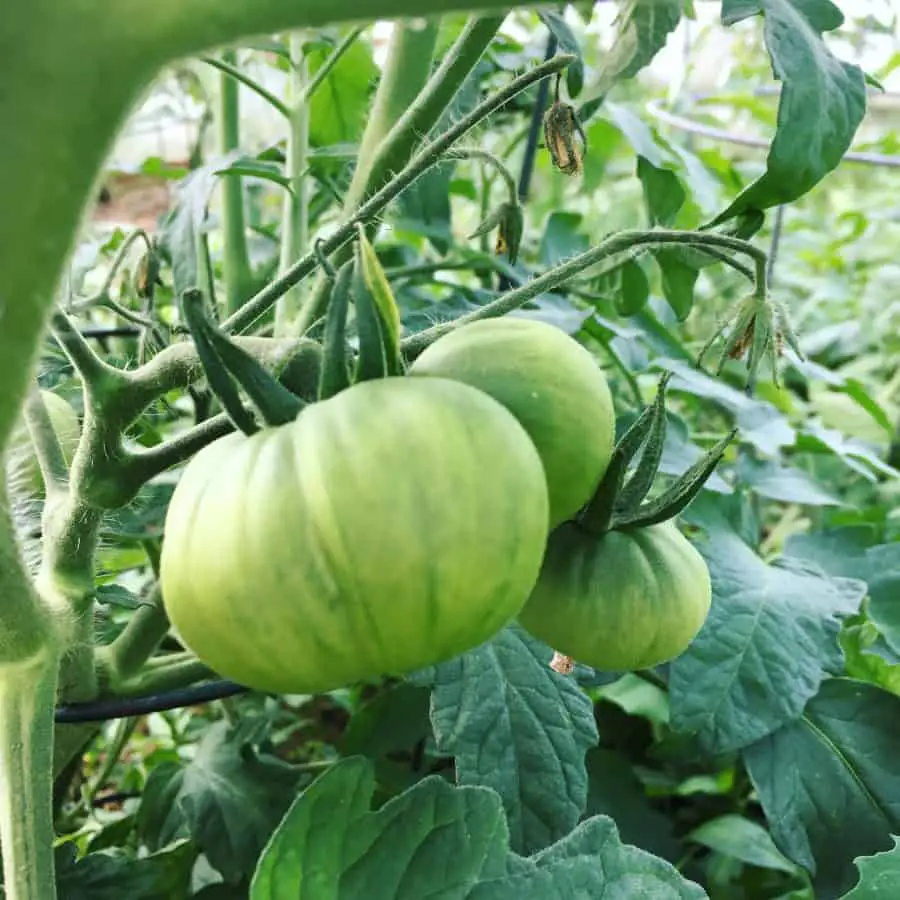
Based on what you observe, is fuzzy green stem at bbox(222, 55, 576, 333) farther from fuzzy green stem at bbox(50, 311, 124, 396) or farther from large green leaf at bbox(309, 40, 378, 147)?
large green leaf at bbox(309, 40, 378, 147)

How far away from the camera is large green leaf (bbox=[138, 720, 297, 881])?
0.77m

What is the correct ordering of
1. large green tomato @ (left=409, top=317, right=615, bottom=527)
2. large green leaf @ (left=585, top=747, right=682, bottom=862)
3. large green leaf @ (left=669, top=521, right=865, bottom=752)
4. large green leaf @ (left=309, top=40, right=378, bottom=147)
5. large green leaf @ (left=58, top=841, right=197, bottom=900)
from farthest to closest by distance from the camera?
large green leaf @ (left=309, top=40, right=378, bottom=147)
large green leaf @ (left=585, top=747, right=682, bottom=862)
large green leaf @ (left=669, top=521, right=865, bottom=752)
large green leaf @ (left=58, top=841, right=197, bottom=900)
large green tomato @ (left=409, top=317, right=615, bottom=527)

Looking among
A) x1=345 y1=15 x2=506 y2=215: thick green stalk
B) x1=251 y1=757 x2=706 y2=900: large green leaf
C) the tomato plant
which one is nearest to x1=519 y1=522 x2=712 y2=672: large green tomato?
the tomato plant

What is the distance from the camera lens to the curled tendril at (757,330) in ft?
1.81

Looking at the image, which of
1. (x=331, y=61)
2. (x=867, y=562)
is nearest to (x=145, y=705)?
(x=331, y=61)

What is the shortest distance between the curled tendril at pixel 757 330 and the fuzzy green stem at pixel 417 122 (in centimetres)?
22

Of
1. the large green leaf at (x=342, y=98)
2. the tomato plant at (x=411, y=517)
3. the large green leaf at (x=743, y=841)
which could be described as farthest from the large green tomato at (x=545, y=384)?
the large green leaf at (x=342, y=98)

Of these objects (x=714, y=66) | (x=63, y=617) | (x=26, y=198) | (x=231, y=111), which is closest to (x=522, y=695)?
(x=63, y=617)

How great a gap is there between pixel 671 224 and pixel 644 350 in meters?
0.19

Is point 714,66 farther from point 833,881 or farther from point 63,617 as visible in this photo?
point 63,617

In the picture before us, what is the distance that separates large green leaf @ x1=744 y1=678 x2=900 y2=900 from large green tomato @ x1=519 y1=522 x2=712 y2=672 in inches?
15.4

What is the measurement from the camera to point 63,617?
1.57 ft

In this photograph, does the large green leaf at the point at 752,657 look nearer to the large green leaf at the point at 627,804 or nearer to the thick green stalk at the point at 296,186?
the large green leaf at the point at 627,804

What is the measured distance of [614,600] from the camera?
443 mm
